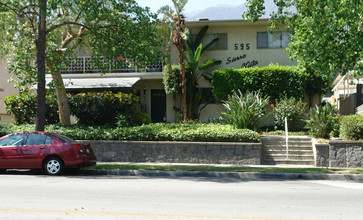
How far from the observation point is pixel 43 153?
1316 cm

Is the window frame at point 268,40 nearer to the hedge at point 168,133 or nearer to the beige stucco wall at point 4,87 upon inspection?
the hedge at point 168,133

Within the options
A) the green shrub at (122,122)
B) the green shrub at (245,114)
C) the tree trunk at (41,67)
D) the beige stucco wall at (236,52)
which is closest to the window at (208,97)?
the beige stucco wall at (236,52)

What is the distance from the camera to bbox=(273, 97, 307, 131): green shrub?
2117cm

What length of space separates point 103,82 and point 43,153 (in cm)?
1116

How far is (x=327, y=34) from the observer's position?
13484 millimetres

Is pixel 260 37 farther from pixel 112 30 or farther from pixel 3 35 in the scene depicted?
pixel 3 35

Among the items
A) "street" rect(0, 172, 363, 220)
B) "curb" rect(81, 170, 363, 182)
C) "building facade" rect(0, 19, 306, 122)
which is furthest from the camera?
"building facade" rect(0, 19, 306, 122)

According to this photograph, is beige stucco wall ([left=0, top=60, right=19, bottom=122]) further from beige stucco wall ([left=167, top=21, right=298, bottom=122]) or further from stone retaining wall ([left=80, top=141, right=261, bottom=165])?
stone retaining wall ([left=80, top=141, right=261, bottom=165])

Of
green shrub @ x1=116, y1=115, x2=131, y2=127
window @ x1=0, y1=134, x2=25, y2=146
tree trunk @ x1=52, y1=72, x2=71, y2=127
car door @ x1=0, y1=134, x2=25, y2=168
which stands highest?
tree trunk @ x1=52, y1=72, x2=71, y2=127

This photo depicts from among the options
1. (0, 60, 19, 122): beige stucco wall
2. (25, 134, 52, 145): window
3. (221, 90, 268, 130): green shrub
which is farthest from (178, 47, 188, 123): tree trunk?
(0, 60, 19, 122): beige stucco wall

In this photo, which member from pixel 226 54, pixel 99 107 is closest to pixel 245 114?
pixel 226 54

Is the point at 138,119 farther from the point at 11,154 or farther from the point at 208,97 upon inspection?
the point at 11,154

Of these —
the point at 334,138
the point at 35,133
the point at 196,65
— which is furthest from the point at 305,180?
the point at 196,65

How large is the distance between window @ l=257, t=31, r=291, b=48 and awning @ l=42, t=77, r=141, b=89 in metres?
7.67
